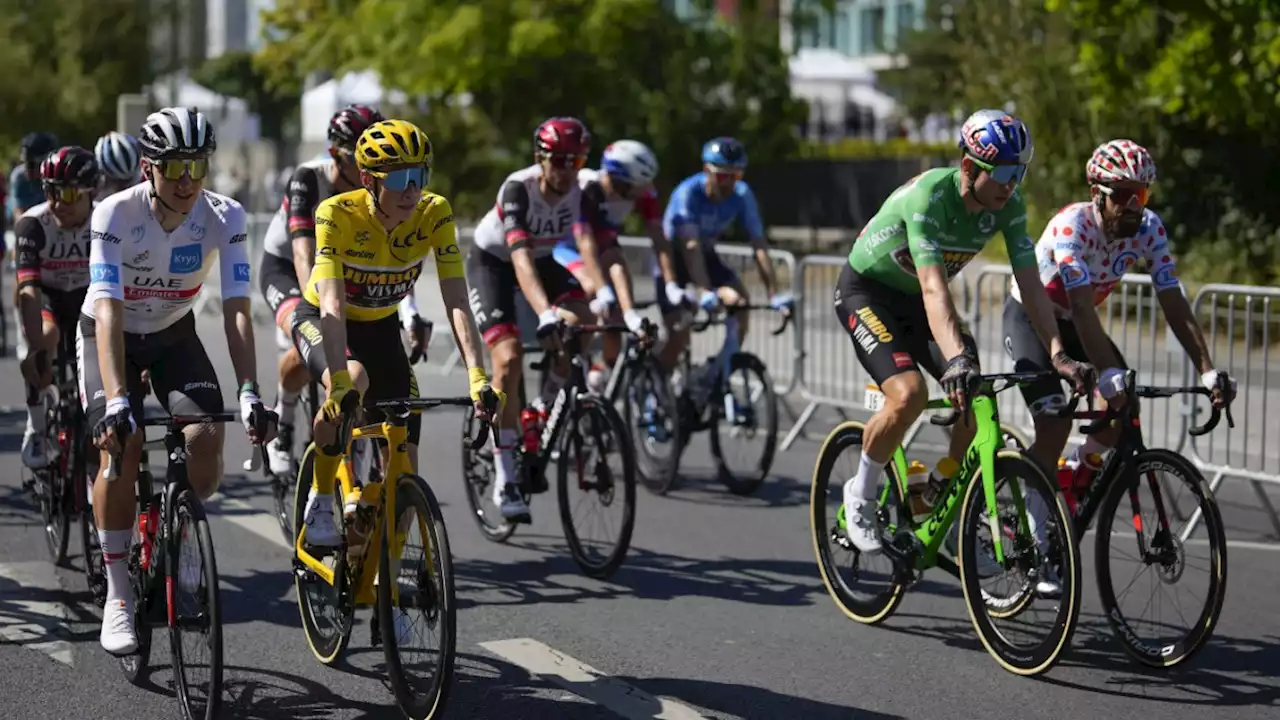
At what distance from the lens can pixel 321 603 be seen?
6.38m

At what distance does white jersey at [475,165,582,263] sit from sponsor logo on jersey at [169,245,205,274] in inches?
110

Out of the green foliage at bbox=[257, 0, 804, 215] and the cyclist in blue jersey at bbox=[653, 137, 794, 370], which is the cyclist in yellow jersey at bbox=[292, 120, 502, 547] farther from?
the green foliage at bbox=[257, 0, 804, 215]

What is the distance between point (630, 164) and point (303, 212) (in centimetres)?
240

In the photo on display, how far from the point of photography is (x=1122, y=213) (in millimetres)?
7203

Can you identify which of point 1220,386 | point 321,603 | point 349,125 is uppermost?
point 349,125

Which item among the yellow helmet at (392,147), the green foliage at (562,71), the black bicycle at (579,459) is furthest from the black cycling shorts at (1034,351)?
the green foliage at (562,71)

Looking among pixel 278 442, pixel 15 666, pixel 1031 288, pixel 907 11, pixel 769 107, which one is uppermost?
pixel 907 11

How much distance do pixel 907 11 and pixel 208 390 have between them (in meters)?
62.7

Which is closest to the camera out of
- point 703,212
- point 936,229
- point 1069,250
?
point 936,229

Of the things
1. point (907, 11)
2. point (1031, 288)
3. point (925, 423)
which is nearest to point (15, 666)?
point (1031, 288)

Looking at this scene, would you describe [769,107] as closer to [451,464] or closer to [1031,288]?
[451,464]

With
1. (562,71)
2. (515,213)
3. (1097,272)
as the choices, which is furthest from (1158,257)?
(562,71)

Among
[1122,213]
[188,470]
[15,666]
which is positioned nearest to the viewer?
[188,470]

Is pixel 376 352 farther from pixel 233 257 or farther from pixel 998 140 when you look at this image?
pixel 998 140
